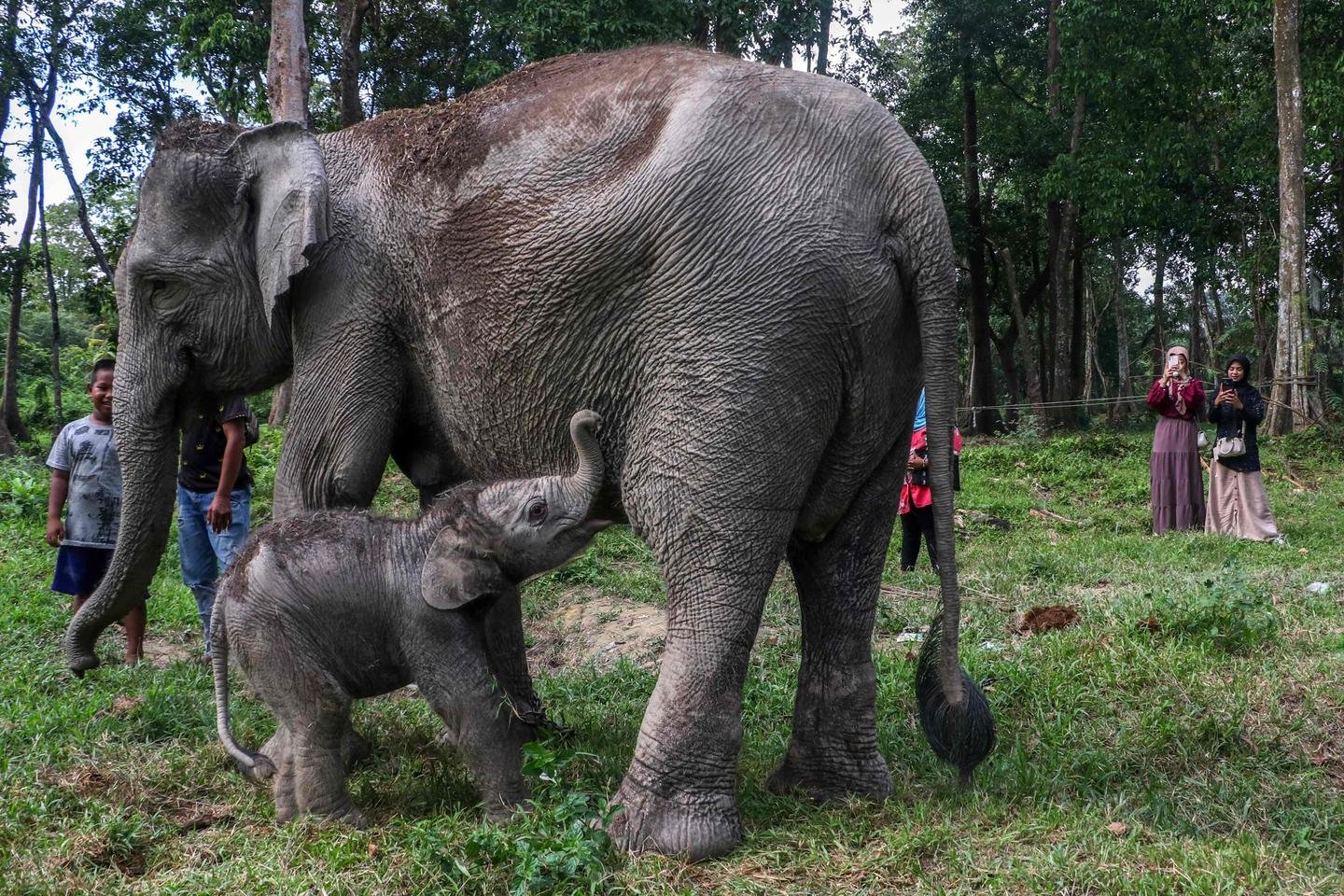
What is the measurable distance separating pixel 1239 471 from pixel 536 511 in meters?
7.93

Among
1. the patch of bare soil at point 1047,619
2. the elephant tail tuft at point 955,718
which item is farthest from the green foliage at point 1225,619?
the elephant tail tuft at point 955,718

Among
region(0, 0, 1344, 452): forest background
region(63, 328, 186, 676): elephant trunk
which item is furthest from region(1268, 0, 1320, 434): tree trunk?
region(63, 328, 186, 676): elephant trunk

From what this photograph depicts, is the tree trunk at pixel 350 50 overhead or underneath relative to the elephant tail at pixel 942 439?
overhead

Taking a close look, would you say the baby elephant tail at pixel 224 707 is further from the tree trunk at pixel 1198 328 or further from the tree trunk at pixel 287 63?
the tree trunk at pixel 1198 328

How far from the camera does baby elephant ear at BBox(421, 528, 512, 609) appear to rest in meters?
3.50

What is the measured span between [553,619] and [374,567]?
3.36 meters

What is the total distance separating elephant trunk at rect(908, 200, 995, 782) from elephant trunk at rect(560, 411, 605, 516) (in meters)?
1.00

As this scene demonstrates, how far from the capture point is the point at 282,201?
3.88m

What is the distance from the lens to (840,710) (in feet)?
12.3

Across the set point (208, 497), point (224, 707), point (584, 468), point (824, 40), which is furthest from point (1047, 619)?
point (824, 40)

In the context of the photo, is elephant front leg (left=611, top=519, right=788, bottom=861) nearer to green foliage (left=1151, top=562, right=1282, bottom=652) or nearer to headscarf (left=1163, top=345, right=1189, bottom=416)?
green foliage (left=1151, top=562, right=1282, bottom=652)

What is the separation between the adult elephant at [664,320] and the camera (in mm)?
3227

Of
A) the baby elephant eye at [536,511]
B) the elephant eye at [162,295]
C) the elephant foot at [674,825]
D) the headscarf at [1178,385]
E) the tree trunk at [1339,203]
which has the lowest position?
the elephant foot at [674,825]

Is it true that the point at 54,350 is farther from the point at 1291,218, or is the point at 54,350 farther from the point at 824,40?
the point at 1291,218
